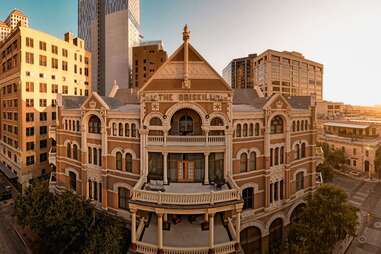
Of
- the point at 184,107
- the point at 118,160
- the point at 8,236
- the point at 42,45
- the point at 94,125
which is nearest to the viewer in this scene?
the point at 184,107

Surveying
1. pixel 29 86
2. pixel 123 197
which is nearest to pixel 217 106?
pixel 123 197

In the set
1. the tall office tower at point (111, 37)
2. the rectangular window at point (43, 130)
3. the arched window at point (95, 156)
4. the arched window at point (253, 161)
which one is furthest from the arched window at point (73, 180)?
the tall office tower at point (111, 37)

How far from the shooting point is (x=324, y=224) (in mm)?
24344

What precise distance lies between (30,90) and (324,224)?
187 ft

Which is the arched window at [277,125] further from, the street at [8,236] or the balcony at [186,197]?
the street at [8,236]

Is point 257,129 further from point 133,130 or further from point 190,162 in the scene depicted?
point 133,130

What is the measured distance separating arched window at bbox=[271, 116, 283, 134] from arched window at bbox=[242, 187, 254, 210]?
775 cm

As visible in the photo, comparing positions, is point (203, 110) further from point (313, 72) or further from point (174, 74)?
point (313, 72)

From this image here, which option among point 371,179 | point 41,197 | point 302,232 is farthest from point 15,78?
point 371,179

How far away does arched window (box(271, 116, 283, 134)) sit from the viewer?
28.1 metres

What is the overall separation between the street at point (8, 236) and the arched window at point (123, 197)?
13975mm

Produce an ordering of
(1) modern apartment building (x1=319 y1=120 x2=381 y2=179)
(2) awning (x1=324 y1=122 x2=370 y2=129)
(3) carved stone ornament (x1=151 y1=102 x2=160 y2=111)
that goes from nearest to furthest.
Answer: (3) carved stone ornament (x1=151 y1=102 x2=160 y2=111) < (1) modern apartment building (x1=319 y1=120 x2=381 y2=179) < (2) awning (x1=324 y1=122 x2=370 y2=129)

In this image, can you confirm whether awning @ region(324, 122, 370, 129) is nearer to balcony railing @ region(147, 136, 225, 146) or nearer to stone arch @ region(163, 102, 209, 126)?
balcony railing @ region(147, 136, 225, 146)

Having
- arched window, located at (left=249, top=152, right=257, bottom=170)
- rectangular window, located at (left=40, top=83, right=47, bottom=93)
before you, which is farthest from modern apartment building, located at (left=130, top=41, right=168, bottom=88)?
arched window, located at (left=249, top=152, right=257, bottom=170)
